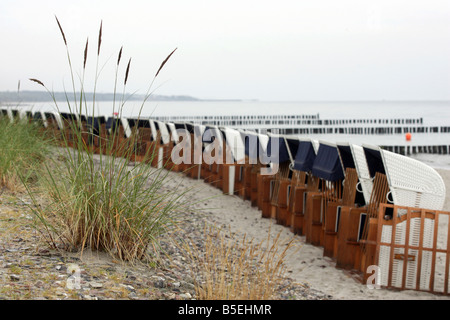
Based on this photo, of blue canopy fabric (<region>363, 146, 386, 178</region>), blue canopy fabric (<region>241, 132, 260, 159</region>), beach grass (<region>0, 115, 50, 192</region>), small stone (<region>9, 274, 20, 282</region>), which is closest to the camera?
small stone (<region>9, 274, 20, 282</region>)

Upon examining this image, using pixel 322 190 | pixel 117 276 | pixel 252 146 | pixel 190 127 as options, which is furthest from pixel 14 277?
pixel 190 127

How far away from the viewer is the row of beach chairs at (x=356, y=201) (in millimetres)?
6172

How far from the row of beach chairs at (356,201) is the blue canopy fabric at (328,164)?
0.5 inches

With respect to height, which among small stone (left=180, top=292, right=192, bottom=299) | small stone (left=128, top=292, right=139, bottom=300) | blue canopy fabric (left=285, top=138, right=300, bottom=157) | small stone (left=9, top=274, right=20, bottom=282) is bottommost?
small stone (left=180, top=292, right=192, bottom=299)

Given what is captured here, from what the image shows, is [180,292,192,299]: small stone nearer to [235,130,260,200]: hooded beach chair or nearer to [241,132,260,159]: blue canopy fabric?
[235,130,260,200]: hooded beach chair

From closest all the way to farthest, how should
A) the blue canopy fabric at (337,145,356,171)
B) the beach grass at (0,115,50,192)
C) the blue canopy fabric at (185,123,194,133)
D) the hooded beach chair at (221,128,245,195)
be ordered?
the beach grass at (0,115,50,192) < the blue canopy fabric at (337,145,356,171) < the hooded beach chair at (221,128,245,195) < the blue canopy fabric at (185,123,194,133)

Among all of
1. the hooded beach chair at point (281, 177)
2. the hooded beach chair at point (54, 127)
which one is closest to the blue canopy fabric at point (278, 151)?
the hooded beach chair at point (281, 177)

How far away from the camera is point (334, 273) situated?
6891 mm

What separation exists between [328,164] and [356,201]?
0.59 m

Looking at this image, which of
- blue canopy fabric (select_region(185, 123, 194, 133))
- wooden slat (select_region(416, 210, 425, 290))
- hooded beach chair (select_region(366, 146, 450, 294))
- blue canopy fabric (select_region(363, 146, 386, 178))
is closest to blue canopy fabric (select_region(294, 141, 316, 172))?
Result: blue canopy fabric (select_region(363, 146, 386, 178))

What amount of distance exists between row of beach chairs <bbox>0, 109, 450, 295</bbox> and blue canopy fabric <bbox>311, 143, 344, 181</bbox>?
0.5 inches

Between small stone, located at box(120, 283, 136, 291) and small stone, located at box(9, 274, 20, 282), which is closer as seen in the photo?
small stone, located at box(9, 274, 20, 282)

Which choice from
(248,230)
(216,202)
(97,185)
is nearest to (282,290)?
(97,185)

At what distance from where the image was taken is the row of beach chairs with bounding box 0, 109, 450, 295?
6172mm
